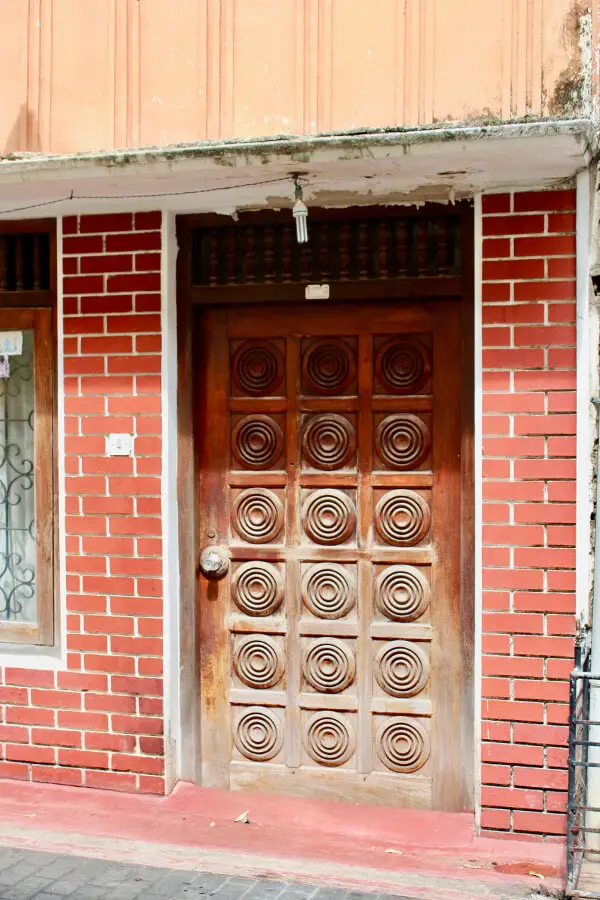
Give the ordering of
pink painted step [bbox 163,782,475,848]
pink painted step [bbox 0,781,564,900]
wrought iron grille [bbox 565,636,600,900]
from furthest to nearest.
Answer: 1. pink painted step [bbox 163,782,475,848]
2. pink painted step [bbox 0,781,564,900]
3. wrought iron grille [bbox 565,636,600,900]

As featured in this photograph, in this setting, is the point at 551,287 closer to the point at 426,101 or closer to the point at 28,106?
the point at 426,101

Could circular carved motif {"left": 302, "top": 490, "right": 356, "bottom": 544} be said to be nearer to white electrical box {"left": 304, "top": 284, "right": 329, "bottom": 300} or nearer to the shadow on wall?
white electrical box {"left": 304, "top": 284, "right": 329, "bottom": 300}

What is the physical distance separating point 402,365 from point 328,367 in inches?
14.8

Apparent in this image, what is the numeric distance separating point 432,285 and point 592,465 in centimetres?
114

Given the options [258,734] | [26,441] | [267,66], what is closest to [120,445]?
[26,441]

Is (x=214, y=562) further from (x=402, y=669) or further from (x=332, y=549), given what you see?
(x=402, y=669)

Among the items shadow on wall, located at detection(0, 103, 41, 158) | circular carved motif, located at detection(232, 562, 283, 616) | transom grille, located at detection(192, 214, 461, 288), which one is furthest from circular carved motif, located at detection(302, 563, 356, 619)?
shadow on wall, located at detection(0, 103, 41, 158)

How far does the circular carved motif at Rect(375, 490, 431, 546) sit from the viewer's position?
4.42 m

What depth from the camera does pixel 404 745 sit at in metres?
4.44

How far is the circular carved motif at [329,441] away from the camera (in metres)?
4.49

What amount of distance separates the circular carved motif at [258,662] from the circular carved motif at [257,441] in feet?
3.02

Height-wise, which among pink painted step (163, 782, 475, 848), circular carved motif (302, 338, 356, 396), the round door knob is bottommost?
pink painted step (163, 782, 475, 848)

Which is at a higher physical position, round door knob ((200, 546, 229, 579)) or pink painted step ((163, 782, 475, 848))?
round door knob ((200, 546, 229, 579))

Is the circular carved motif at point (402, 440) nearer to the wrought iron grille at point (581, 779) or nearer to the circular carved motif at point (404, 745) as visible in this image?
the wrought iron grille at point (581, 779)
